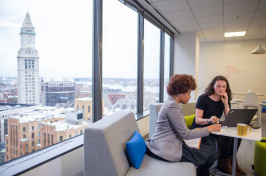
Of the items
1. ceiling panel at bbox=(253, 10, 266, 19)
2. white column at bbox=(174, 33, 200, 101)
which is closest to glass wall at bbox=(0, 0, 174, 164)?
ceiling panel at bbox=(253, 10, 266, 19)

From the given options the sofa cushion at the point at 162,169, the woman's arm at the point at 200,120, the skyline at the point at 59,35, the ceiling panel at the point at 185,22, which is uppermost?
the ceiling panel at the point at 185,22

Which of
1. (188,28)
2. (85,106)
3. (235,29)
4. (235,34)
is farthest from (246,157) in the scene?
(235,34)

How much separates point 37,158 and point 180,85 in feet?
5.09

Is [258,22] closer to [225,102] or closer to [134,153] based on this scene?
[225,102]

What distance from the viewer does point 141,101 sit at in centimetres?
397

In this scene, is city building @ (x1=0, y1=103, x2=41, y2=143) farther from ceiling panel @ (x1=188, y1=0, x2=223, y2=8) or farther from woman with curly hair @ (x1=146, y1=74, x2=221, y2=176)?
ceiling panel @ (x1=188, y1=0, x2=223, y2=8)

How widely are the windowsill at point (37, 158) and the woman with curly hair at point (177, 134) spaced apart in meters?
0.90

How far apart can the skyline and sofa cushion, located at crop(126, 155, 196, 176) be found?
1.37 meters

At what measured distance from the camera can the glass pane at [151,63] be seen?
419 cm

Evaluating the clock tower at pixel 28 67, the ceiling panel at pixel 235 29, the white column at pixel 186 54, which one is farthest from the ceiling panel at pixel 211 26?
the clock tower at pixel 28 67

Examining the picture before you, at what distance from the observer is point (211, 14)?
163 inches

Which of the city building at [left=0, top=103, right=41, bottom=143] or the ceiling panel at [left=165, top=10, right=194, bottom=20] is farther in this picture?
the ceiling panel at [left=165, top=10, right=194, bottom=20]

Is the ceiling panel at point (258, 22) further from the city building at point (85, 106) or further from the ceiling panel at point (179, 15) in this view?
the city building at point (85, 106)

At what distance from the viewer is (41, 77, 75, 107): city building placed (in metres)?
1.94
